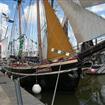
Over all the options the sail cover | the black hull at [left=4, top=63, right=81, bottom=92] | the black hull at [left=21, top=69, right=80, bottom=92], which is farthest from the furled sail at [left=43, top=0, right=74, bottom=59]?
the sail cover

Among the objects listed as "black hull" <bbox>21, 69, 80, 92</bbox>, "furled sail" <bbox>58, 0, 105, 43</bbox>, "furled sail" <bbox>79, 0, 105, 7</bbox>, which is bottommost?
"black hull" <bbox>21, 69, 80, 92</bbox>

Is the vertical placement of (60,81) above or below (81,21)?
below

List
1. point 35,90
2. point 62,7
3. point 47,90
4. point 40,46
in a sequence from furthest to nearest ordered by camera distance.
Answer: point 40,46
point 47,90
point 35,90
point 62,7

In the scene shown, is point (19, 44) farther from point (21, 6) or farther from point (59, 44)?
point (59, 44)

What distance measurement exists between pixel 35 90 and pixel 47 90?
161 centimetres

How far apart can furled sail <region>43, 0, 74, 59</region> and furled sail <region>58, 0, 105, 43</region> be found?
2976 millimetres

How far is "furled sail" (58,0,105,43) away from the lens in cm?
1327

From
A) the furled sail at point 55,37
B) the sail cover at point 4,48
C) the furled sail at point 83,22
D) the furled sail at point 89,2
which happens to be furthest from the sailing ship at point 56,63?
the sail cover at point 4,48

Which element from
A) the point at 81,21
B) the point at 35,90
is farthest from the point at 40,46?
the point at 81,21

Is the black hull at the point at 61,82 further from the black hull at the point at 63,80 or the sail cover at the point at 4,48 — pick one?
the sail cover at the point at 4,48

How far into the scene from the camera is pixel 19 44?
34031 millimetres

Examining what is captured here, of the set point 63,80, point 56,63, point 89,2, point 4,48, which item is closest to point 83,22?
point 89,2

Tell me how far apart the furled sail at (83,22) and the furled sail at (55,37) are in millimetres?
2976

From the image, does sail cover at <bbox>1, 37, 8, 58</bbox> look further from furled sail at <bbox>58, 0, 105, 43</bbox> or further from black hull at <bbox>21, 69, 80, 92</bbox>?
furled sail at <bbox>58, 0, 105, 43</bbox>
